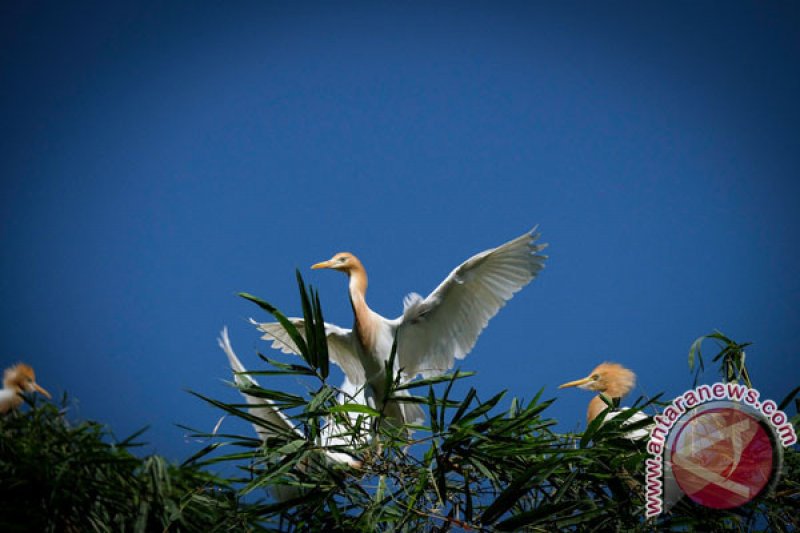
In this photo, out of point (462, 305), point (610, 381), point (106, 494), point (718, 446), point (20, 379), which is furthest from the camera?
point (20, 379)

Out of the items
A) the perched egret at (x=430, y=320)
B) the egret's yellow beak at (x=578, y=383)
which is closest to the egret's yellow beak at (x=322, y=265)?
the perched egret at (x=430, y=320)

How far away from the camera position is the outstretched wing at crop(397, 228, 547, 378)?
2521 mm

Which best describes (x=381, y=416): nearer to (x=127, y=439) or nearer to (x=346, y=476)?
(x=346, y=476)

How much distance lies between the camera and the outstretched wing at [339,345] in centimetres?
287

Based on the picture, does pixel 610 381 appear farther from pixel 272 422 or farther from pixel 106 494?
pixel 106 494

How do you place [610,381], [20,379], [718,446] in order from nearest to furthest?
[718,446] < [610,381] < [20,379]

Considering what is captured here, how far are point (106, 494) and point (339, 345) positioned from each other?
1.59 metres

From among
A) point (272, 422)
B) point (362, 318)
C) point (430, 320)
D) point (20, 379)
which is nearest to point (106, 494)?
point (272, 422)

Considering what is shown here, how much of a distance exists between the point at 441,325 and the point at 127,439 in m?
1.51

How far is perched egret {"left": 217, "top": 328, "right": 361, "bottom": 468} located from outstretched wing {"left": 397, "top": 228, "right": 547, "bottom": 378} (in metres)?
0.85

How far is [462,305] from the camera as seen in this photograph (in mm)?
2740

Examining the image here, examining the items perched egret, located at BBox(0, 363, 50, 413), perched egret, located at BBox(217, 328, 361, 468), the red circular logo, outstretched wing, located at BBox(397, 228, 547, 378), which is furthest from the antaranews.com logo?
perched egret, located at BBox(0, 363, 50, 413)

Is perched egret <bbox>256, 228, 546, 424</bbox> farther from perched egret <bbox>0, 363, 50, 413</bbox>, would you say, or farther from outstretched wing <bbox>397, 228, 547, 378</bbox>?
perched egret <bbox>0, 363, 50, 413</bbox>

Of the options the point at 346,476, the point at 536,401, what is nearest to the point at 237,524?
the point at 346,476
